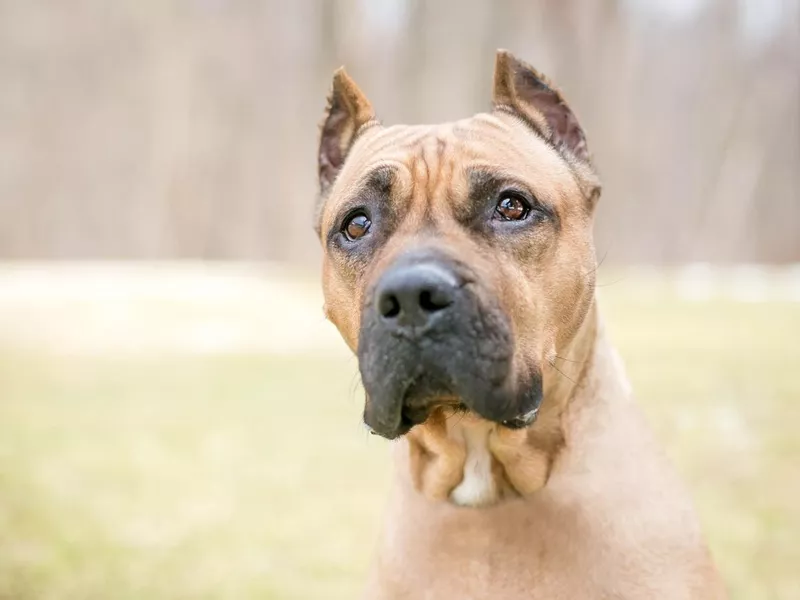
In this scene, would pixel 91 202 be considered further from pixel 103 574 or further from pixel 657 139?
pixel 103 574

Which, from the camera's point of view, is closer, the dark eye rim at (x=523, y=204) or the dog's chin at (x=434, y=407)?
the dog's chin at (x=434, y=407)

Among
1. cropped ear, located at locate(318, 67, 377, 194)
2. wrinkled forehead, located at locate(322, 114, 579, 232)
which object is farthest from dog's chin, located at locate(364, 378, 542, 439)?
cropped ear, located at locate(318, 67, 377, 194)

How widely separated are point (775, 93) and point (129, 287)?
23.5 ft

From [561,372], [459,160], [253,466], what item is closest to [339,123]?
[459,160]

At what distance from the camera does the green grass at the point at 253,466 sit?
11.1ft

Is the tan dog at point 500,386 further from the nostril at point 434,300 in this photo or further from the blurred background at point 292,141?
the blurred background at point 292,141

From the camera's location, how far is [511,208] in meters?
2.11

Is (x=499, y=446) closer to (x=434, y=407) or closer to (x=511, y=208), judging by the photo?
(x=434, y=407)

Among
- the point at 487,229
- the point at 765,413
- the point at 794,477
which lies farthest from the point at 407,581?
the point at 765,413

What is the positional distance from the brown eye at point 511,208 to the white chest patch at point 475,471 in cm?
51

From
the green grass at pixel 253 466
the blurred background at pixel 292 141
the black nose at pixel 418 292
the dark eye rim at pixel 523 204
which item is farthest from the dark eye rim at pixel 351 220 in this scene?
the blurred background at pixel 292 141

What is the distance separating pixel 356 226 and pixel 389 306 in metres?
0.49


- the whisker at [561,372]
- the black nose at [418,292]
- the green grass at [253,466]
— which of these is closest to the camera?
the black nose at [418,292]

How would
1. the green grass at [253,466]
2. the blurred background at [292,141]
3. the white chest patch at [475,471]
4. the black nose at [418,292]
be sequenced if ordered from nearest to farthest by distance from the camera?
the black nose at [418,292], the white chest patch at [475,471], the green grass at [253,466], the blurred background at [292,141]
